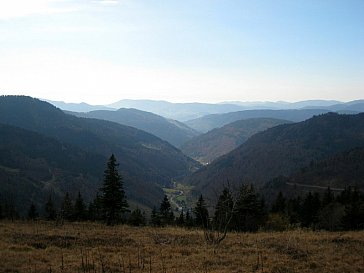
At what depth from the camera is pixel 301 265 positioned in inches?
602

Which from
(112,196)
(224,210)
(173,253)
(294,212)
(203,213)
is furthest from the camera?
(294,212)

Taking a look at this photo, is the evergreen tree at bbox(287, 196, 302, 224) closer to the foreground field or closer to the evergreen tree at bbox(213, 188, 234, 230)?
the evergreen tree at bbox(213, 188, 234, 230)

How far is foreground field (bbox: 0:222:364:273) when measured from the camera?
584 inches

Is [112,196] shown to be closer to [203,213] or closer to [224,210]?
[203,213]

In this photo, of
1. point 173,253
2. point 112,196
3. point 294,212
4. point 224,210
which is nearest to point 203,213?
point 224,210

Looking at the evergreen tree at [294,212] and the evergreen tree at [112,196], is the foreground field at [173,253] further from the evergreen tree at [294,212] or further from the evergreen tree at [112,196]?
the evergreen tree at [294,212]

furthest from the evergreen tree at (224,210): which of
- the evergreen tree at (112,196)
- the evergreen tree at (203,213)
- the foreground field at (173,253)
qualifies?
the evergreen tree at (112,196)

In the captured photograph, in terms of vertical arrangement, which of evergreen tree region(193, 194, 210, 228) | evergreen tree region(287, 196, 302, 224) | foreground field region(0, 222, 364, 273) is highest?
foreground field region(0, 222, 364, 273)

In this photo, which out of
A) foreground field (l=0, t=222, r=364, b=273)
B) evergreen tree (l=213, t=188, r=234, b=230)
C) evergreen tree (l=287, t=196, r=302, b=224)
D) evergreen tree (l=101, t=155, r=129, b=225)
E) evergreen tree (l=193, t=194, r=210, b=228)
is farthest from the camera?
evergreen tree (l=287, t=196, r=302, b=224)

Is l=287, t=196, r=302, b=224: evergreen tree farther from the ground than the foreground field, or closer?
closer

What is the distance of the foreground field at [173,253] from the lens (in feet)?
48.6

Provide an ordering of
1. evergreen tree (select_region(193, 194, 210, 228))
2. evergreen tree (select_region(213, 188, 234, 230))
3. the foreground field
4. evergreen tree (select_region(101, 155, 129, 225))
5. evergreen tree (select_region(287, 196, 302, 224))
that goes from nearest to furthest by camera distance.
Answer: the foreground field, evergreen tree (select_region(213, 188, 234, 230)), evergreen tree (select_region(193, 194, 210, 228)), evergreen tree (select_region(101, 155, 129, 225)), evergreen tree (select_region(287, 196, 302, 224))

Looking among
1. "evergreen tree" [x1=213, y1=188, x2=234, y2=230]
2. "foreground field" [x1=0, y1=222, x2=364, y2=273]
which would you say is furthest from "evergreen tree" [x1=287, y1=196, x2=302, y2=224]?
"foreground field" [x1=0, y1=222, x2=364, y2=273]

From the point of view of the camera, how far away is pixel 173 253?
17734mm
